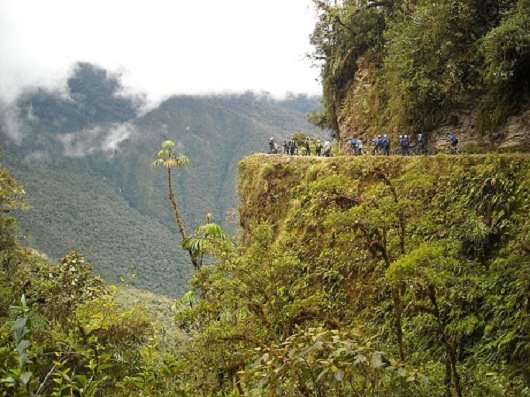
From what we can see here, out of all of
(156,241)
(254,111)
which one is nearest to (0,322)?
(156,241)

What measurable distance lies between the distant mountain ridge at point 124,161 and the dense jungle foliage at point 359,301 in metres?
70.2

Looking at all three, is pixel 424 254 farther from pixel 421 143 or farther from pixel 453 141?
pixel 421 143

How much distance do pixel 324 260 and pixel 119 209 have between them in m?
110

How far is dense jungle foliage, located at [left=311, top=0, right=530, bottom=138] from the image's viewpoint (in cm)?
1252

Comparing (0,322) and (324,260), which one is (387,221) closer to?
(324,260)

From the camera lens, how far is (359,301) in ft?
36.4

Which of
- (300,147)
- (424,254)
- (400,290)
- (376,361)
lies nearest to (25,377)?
(376,361)

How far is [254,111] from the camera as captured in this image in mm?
153000

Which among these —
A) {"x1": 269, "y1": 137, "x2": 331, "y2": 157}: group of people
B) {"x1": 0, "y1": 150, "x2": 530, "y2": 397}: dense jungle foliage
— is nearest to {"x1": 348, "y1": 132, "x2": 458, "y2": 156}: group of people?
{"x1": 0, "y1": 150, "x2": 530, "y2": 397}: dense jungle foliage

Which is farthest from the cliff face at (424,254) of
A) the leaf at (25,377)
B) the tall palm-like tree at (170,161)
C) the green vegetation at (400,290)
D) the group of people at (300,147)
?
the group of people at (300,147)

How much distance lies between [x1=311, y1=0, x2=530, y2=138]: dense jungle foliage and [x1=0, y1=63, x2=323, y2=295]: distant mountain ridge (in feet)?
214

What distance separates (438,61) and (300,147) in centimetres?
1200

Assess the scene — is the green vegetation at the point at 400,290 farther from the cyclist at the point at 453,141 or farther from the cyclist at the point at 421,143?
the cyclist at the point at 421,143

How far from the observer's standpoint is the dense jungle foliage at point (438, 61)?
41.1ft
